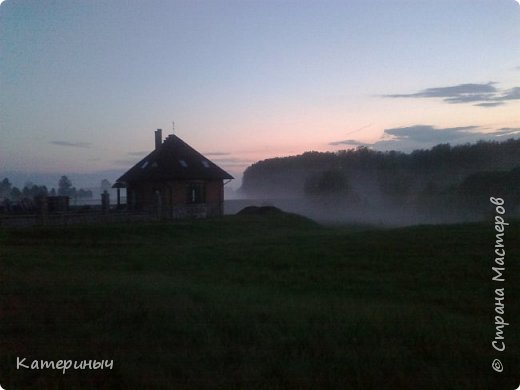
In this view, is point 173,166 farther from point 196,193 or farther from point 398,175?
point 398,175

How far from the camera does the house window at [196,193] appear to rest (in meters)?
37.2

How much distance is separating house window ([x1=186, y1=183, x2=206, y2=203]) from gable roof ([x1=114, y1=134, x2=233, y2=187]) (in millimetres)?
572

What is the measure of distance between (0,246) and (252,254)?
7.27 metres

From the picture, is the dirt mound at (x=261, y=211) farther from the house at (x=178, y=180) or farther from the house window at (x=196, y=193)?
the house window at (x=196, y=193)

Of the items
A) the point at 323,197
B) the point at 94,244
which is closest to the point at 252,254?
the point at 94,244

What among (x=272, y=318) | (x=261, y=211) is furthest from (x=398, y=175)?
(x=272, y=318)

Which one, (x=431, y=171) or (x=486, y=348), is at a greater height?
(x=431, y=171)

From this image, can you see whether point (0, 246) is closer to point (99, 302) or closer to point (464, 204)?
point (99, 302)

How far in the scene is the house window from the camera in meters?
37.2

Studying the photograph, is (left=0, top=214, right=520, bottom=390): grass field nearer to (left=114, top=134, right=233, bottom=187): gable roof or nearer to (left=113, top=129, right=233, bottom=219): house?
(left=113, top=129, right=233, bottom=219): house

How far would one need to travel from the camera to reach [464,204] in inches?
1086

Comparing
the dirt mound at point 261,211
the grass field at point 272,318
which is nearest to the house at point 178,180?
the dirt mound at point 261,211

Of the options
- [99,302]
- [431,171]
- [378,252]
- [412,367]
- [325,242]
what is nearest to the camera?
[412,367]

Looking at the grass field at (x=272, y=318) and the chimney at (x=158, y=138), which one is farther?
the chimney at (x=158, y=138)
